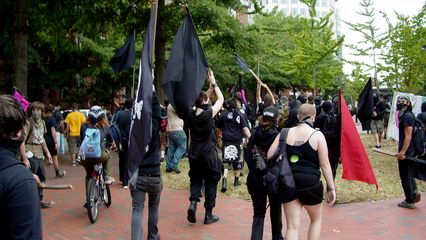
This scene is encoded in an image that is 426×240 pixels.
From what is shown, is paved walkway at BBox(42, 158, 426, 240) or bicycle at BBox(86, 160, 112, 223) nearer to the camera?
paved walkway at BBox(42, 158, 426, 240)

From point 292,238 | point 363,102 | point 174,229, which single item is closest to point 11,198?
point 292,238

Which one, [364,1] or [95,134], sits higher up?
[364,1]

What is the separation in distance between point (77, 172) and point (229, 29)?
713 centimetres

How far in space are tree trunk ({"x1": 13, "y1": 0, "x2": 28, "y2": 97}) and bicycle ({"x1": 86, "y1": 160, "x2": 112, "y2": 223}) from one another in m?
6.01

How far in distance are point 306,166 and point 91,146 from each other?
369 cm

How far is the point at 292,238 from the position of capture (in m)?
5.09

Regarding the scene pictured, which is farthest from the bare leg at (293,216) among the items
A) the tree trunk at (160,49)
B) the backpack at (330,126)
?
the tree trunk at (160,49)

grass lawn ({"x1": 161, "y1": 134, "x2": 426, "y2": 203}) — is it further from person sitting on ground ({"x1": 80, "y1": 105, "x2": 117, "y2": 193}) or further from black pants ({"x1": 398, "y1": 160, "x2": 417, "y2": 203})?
person sitting on ground ({"x1": 80, "y1": 105, "x2": 117, "y2": 193})

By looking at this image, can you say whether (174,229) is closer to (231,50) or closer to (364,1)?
(231,50)

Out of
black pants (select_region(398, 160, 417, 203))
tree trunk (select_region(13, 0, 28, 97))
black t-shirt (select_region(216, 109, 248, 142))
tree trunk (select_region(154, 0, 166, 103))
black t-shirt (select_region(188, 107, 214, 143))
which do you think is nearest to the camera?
black t-shirt (select_region(188, 107, 214, 143))

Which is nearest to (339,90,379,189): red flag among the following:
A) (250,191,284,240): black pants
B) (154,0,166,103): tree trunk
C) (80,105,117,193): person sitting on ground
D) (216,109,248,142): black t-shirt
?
(250,191,284,240): black pants

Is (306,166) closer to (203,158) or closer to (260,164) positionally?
(260,164)

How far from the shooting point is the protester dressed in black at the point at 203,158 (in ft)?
22.9

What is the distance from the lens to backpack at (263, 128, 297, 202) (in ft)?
16.6
